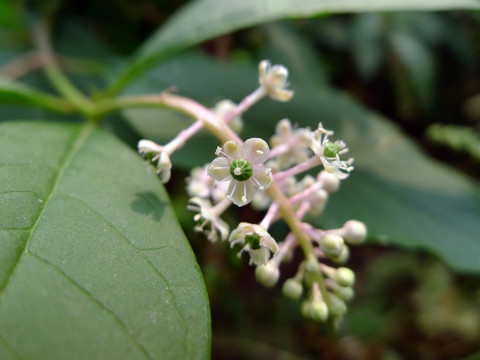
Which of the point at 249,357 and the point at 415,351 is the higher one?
the point at 249,357

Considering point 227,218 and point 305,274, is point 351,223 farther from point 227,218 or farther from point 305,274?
point 227,218

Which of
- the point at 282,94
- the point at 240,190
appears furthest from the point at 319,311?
the point at 282,94

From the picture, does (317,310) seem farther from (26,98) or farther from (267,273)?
(26,98)

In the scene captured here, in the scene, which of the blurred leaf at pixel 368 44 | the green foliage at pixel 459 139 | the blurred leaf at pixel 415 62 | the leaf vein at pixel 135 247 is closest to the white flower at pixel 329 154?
the leaf vein at pixel 135 247

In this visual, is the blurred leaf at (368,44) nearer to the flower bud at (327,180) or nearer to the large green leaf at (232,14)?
the large green leaf at (232,14)

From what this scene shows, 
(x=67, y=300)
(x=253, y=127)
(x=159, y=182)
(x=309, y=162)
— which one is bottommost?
(x=67, y=300)

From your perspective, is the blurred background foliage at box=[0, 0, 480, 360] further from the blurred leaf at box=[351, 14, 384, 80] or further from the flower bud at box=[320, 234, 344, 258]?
the flower bud at box=[320, 234, 344, 258]

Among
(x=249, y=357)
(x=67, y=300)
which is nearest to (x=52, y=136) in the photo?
(x=67, y=300)
